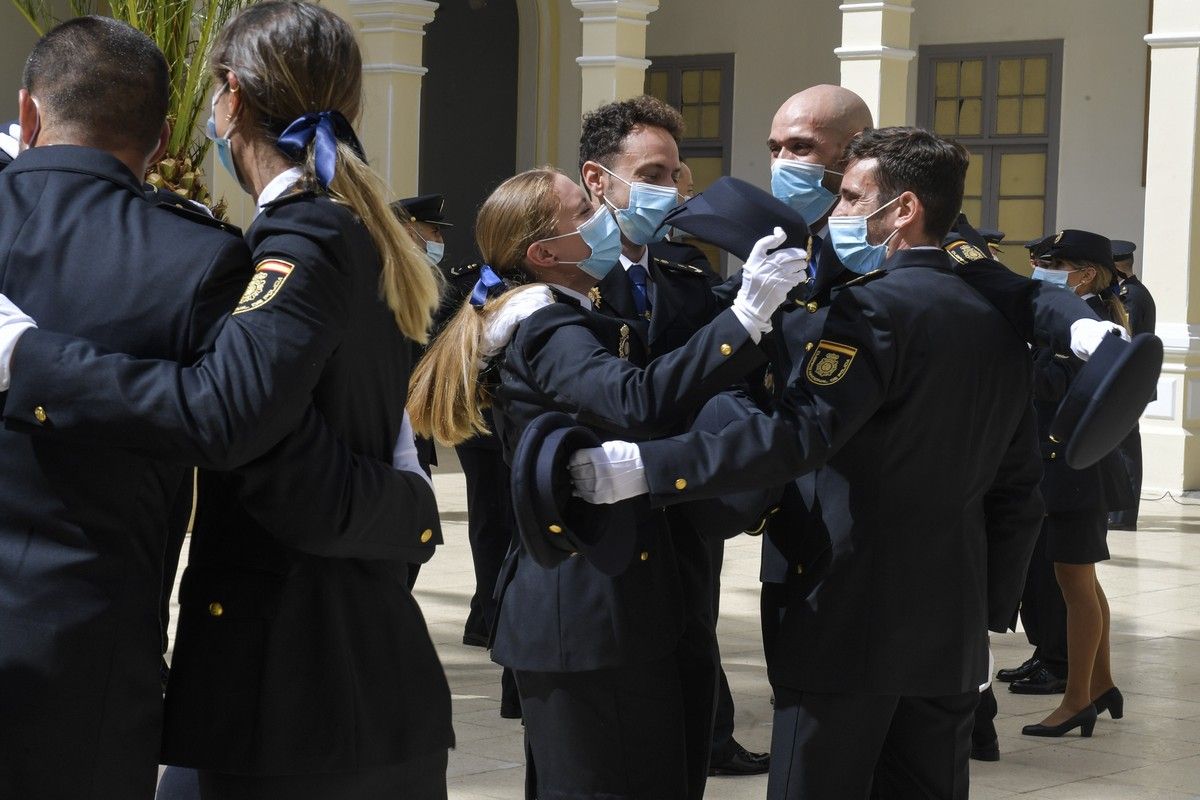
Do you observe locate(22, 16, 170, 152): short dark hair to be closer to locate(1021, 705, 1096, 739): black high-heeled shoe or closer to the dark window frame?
locate(1021, 705, 1096, 739): black high-heeled shoe

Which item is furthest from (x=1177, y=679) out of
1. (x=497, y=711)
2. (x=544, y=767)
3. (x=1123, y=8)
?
(x=1123, y=8)

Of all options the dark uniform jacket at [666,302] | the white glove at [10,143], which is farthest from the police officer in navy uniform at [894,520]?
the white glove at [10,143]

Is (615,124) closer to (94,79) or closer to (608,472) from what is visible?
(608,472)

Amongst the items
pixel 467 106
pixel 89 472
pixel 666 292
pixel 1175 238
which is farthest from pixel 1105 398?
pixel 467 106

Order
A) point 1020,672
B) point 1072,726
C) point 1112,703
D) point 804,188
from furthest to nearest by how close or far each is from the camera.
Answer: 1. point 1020,672
2. point 1112,703
3. point 1072,726
4. point 804,188

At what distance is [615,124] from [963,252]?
1.30 m

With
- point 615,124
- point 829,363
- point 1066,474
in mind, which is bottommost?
point 1066,474

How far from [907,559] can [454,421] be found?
0.90m

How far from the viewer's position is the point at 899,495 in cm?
305

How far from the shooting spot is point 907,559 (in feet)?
10.0

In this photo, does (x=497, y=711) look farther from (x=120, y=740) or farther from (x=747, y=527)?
(x=120, y=740)

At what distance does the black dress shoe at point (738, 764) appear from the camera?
484 cm

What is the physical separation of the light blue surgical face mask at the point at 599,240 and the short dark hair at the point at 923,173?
0.52m

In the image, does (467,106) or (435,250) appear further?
(467,106)
